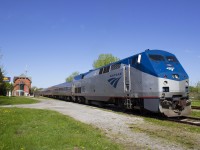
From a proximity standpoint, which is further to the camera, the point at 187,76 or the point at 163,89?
the point at 187,76

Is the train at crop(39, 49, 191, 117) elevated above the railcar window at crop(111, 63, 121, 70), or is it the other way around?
the railcar window at crop(111, 63, 121, 70)

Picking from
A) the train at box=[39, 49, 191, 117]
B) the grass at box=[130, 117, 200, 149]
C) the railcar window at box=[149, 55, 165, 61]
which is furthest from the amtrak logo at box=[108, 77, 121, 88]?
the grass at box=[130, 117, 200, 149]

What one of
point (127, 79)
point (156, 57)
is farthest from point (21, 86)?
point (156, 57)

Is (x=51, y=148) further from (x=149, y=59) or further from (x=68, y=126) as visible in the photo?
(x=149, y=59)

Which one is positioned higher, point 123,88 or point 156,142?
point 123,88

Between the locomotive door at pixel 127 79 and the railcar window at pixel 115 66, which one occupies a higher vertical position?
the railcar window at pixel 115 66

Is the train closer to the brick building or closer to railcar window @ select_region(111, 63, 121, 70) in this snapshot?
railcar window @ select_region(111, 63, 121, 70)

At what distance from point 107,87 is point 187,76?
28.1 feet

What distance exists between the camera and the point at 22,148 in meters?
6.82

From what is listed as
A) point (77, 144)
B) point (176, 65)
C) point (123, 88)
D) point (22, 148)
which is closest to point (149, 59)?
point (176, 65)

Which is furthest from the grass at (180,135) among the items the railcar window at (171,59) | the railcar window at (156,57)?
the railcar window at (171,59)

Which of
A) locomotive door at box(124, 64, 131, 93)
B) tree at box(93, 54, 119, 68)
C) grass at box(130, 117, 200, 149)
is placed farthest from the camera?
tree at box(93, 54, 119, 68)

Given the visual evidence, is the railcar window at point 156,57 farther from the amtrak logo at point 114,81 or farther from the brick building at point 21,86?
the brick building at point 21,86

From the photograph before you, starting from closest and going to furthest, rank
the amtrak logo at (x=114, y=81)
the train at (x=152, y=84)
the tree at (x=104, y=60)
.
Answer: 1. the train at (x=152, y=84)
2. the amtrak logo at (x=114, y=81)
3. the tree at (x=104, y=60)
